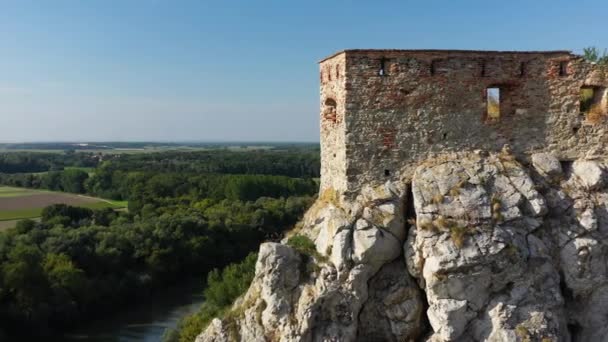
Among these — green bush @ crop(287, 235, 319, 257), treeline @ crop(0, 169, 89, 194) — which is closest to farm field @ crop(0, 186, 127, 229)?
treeline @ crop(0, 169, 89, 194)

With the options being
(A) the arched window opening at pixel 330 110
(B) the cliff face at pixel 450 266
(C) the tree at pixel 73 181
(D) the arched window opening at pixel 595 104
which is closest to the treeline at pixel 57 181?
(C) the tree at pixel 73 181

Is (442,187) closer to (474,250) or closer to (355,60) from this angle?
(474,250)

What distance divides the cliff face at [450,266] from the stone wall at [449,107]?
1.73 ft

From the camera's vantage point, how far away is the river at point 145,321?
2622 centimetres

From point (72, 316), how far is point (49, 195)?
134 ft

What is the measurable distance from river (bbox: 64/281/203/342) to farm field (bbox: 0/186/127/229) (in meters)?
17.3

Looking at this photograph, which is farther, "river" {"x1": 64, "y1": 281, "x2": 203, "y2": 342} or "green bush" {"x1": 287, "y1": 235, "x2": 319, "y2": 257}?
"river" {"x1": 64, "y1": 281, "x2": 203, "y2": 342}

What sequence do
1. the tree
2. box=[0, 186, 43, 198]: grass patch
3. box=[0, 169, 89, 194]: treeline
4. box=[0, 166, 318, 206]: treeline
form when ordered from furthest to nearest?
box=[0, 169, 89, 194]: treeline → the tree → box=[0, 186, 43, 198]: grass patch → box=[0, 166, 318, 206]: treeline

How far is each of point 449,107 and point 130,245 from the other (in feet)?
90.8

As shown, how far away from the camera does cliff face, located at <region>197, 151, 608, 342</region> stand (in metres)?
9.99

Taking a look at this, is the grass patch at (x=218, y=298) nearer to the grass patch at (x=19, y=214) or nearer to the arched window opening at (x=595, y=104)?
the arched window opening at (x=595, y=104)

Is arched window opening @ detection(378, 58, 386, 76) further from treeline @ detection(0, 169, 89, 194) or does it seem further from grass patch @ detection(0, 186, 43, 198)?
treeline @ detection(0, 169, 89, 194)

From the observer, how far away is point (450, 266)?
392 inches

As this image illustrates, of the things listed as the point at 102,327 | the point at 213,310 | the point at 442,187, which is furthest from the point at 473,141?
the point at 102,327
